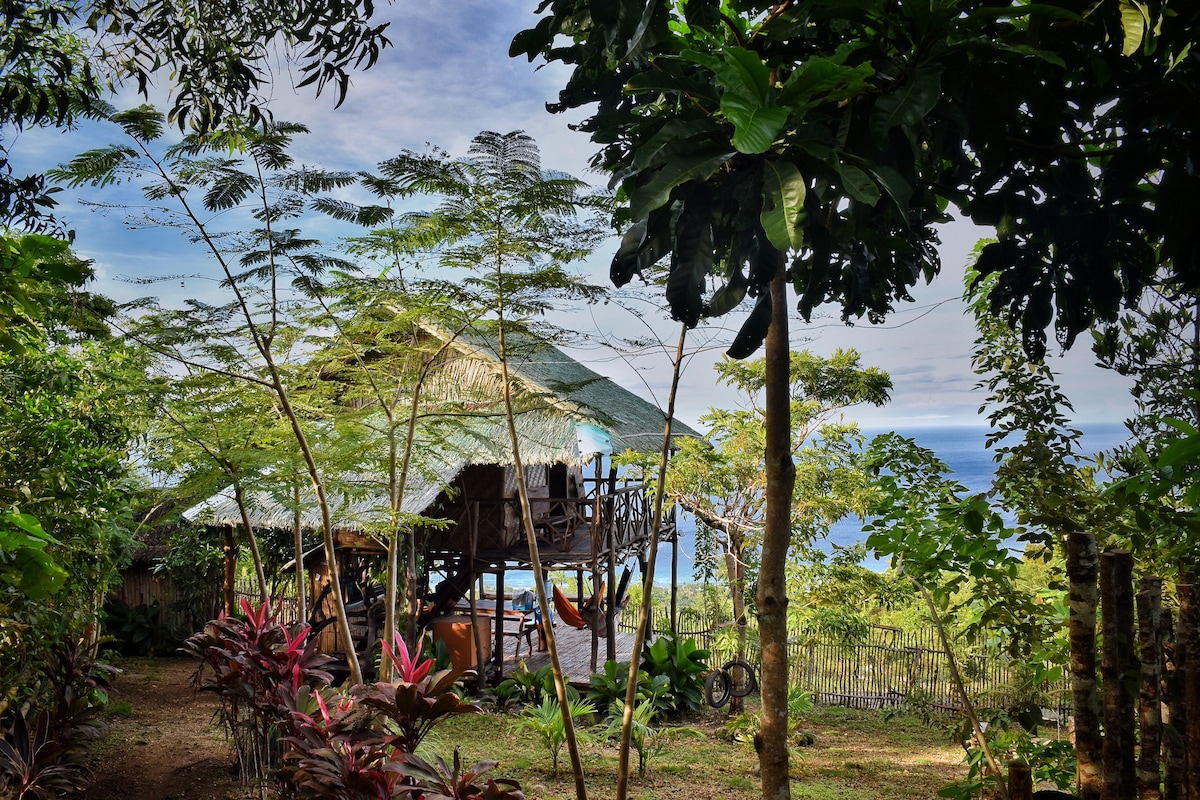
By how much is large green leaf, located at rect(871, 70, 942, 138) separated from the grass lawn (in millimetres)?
4547

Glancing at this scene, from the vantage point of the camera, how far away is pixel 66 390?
4.48 m

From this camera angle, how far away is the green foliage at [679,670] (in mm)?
7980

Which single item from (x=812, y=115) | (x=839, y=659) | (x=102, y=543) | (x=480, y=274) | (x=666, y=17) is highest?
(x=480, y=274)

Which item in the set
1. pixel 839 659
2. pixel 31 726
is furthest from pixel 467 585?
pixel 31 726

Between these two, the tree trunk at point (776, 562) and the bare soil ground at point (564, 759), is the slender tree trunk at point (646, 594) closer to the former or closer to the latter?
the tree trunk at point (776, 562)

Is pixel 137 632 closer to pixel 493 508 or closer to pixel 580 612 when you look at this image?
pixel 493 508

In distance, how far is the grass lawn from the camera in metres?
5.20

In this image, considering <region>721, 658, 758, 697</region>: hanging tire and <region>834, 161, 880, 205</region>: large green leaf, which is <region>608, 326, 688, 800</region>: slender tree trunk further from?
<region>721, 658, 758, 697</region>: hanging tire

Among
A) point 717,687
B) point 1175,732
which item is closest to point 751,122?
point 1175,732

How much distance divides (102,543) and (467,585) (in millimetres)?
4512

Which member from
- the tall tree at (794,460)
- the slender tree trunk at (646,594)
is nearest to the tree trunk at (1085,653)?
the slender tree trunk at (646,594)

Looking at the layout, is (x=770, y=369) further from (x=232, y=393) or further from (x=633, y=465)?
(x=633, y=465)

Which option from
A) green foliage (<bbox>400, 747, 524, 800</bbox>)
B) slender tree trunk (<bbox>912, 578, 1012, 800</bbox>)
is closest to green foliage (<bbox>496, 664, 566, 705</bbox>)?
green foliage (<bbox>400, 747, 524, 800</bbox>)

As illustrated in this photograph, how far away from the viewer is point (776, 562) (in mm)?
2500
